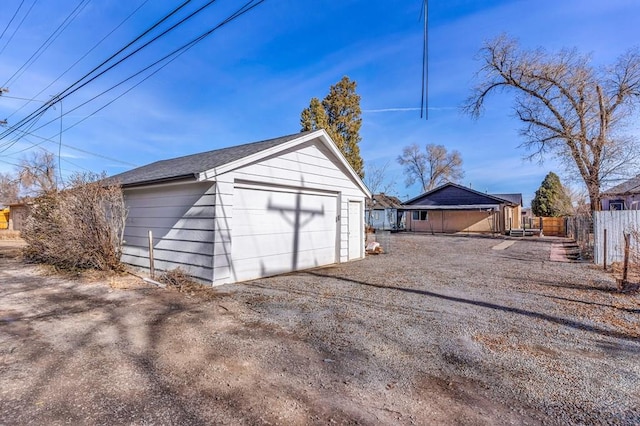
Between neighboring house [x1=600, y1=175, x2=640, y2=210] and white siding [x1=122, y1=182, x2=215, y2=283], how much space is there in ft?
78.3

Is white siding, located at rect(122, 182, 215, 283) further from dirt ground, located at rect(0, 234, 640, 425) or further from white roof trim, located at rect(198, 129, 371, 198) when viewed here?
dirt ground, located at rect(0, 234, 640, 425)

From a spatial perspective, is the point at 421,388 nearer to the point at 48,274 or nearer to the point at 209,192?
the point at 209,192

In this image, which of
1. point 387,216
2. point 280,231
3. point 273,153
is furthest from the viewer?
point 387,216

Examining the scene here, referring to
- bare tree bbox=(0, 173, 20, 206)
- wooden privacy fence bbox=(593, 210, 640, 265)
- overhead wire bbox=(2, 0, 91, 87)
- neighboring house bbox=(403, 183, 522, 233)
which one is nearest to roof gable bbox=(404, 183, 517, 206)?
neighboring house bbox=(403, 183, 522, 233)

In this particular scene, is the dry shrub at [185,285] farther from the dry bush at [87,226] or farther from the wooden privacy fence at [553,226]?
the wooden privacy fence at [553,226]

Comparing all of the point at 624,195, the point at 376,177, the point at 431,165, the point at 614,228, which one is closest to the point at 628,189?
the point at 624,195

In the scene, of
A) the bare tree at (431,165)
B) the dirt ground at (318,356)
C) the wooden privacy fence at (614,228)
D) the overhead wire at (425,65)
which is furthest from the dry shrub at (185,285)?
the bare tree at (431,165)

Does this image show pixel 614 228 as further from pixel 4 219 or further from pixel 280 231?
pixel 4 219

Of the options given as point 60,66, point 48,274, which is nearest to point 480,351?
point 48,274

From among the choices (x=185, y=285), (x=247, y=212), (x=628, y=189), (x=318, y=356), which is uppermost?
(x=628, y=189)

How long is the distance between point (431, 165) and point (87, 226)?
1739 inches

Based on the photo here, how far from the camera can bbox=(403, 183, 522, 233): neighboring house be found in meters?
25.9

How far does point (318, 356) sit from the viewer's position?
3441 millimetres

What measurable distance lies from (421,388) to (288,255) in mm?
5978
